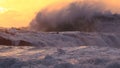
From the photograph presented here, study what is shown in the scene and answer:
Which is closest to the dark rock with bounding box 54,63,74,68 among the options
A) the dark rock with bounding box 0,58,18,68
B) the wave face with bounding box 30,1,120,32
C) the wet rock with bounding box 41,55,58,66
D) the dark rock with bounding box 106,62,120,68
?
the wet rock with bounding box 41,55,58,66

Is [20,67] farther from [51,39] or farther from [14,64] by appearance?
[51,39]

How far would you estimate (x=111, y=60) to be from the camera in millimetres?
6062

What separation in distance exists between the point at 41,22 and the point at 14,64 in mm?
14838

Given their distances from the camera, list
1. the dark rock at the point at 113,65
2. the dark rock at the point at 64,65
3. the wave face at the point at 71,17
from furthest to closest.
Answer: the wave face at the point at 71,17 < the dark rock at the point at 64,65 < the dark rock at the point at 113,65

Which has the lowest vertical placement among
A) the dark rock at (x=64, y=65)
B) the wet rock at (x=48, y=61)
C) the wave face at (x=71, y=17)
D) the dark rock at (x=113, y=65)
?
the dark rock at (x=113, y=65)

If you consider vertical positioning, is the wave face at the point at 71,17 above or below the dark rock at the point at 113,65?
above

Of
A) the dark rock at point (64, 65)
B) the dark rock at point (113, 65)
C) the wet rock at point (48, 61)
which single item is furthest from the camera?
the wet rock at point (48, 61)

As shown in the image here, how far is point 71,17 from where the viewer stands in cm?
2077

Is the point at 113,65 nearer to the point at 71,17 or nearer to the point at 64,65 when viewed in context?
the point at 64,65

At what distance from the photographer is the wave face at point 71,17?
2017 cm

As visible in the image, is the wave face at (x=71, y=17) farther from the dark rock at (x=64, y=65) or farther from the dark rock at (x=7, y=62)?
the dark rock at (x=64, y=65)

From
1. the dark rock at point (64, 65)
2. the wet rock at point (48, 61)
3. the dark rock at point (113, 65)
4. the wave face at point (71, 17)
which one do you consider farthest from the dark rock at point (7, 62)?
the wave face at point (71, 17)

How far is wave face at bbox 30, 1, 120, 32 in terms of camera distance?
66.2 ft

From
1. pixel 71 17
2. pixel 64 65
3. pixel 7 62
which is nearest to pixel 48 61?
pixel 64 65
